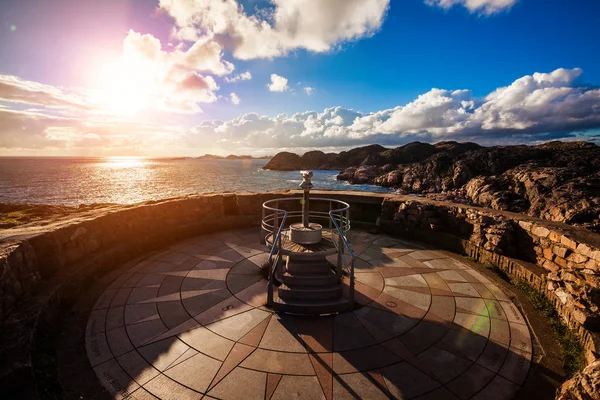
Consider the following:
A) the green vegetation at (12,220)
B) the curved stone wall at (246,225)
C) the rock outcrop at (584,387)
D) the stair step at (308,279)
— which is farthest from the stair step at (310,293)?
the green vegetation at (12,220)

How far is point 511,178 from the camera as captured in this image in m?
52.7

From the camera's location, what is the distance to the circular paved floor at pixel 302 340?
401cm

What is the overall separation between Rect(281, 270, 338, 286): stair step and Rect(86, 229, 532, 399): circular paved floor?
73 centimetres

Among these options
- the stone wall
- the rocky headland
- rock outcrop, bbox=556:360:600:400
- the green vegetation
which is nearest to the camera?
rock outcrop, bbox=556:360:600:400

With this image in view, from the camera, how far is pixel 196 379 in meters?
4.08

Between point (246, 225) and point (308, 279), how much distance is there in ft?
19.4

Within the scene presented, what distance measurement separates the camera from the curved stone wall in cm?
492

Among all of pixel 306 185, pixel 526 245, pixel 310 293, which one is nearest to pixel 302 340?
pixel 310 293

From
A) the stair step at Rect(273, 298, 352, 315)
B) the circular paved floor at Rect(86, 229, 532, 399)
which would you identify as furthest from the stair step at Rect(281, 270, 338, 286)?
the circular paved floor at Rect(86, 229, 532, 399)

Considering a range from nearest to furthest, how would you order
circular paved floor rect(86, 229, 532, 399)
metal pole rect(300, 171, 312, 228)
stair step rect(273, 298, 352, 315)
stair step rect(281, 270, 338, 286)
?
circular paved floor rect(86, 229, 532, 399) < stair step rect(273, 298, 352, 315) < stair step rect(281, 270, 338, 286) < metal pole rect(300, 171, 312, 228)

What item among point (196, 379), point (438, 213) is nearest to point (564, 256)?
point (438, 213)

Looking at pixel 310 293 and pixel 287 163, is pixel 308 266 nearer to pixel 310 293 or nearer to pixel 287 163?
pixel 310 293

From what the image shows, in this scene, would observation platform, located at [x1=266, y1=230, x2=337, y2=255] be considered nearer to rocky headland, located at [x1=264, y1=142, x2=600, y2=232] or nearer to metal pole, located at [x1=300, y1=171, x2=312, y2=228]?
metal pole, located at [x1=300, y1=171, x2=312, y2=228]

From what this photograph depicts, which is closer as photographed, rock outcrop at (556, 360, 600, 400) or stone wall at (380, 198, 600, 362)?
rock outcrop at (556, 360, 600, 400)
